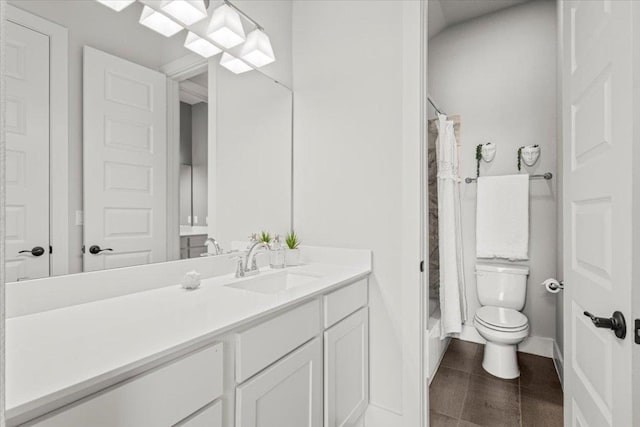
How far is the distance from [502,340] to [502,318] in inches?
8.6

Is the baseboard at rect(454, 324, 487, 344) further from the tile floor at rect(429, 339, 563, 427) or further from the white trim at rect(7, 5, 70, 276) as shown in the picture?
the white trim at rect(7, 5, 70, 276)

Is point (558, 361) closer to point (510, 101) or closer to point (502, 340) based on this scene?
point (502, 340)

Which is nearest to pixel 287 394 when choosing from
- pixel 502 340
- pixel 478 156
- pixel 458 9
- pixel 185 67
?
pixel 185 67

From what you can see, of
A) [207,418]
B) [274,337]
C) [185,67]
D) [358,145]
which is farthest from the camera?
[358,145]

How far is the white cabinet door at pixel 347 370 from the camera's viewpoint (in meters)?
1.37

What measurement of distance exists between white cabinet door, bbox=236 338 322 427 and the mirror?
68 centimetres

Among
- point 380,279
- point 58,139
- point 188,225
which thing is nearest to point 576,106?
point 380,279

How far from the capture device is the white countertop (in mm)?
580

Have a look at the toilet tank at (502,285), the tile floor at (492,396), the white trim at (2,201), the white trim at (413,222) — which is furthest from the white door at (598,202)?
the toilet tank at (502,285)

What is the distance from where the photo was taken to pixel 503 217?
265cm

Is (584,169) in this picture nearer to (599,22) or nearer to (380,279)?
(599,22)

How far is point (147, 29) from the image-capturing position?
128 centimetres

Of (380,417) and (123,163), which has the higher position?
(123,163)

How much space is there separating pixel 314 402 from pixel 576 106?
4.99ft
